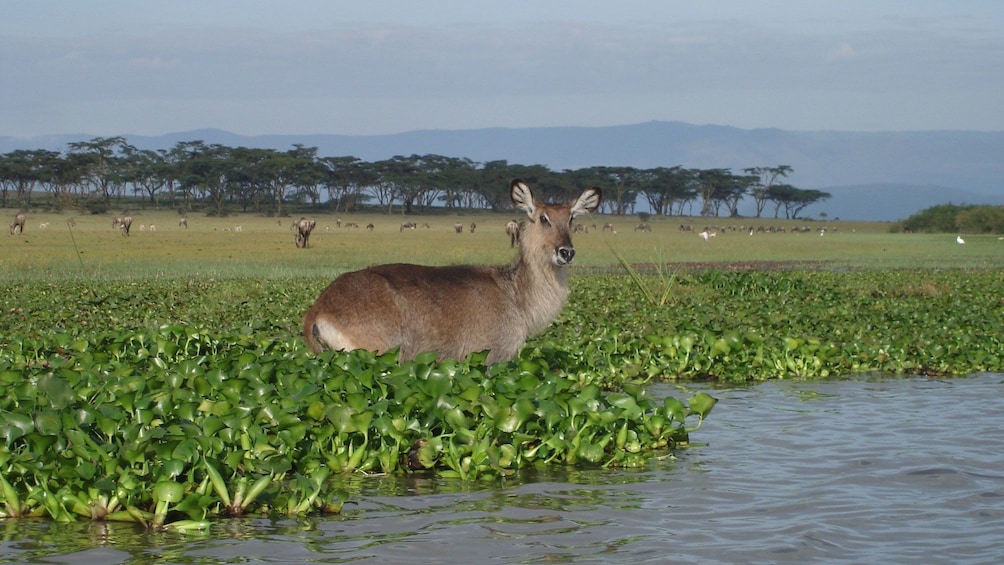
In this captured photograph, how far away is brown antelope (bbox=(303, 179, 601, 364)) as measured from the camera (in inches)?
320

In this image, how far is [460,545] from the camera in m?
5.71

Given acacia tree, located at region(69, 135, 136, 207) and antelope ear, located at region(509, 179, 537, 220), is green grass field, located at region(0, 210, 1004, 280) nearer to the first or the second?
antelope ear, located at region(509, 179, 537, 220)

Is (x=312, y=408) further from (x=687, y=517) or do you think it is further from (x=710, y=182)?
(x=710, y=182)

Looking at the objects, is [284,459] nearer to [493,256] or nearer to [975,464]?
[975,464]

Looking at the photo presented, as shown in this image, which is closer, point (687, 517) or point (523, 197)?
point (687, 517)

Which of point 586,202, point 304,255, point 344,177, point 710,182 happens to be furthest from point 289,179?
point 586,202

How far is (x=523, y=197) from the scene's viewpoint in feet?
29.8

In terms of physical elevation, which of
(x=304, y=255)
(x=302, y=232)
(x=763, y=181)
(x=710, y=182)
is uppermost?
(x=763, y=181)

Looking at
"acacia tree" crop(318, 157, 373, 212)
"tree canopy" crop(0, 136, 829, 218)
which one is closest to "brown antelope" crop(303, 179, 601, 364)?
"tree canopy" crop(0, 136, 829, 218)

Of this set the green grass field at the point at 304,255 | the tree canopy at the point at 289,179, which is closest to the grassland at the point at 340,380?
the green grass field at the point at 304,255

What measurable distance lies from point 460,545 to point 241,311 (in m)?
9.08

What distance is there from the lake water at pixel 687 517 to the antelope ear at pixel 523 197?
208cm

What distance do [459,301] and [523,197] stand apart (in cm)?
106

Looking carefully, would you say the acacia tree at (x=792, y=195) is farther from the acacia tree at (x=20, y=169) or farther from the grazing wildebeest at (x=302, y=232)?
the grazing wildebeest at (x=302, y=232)
